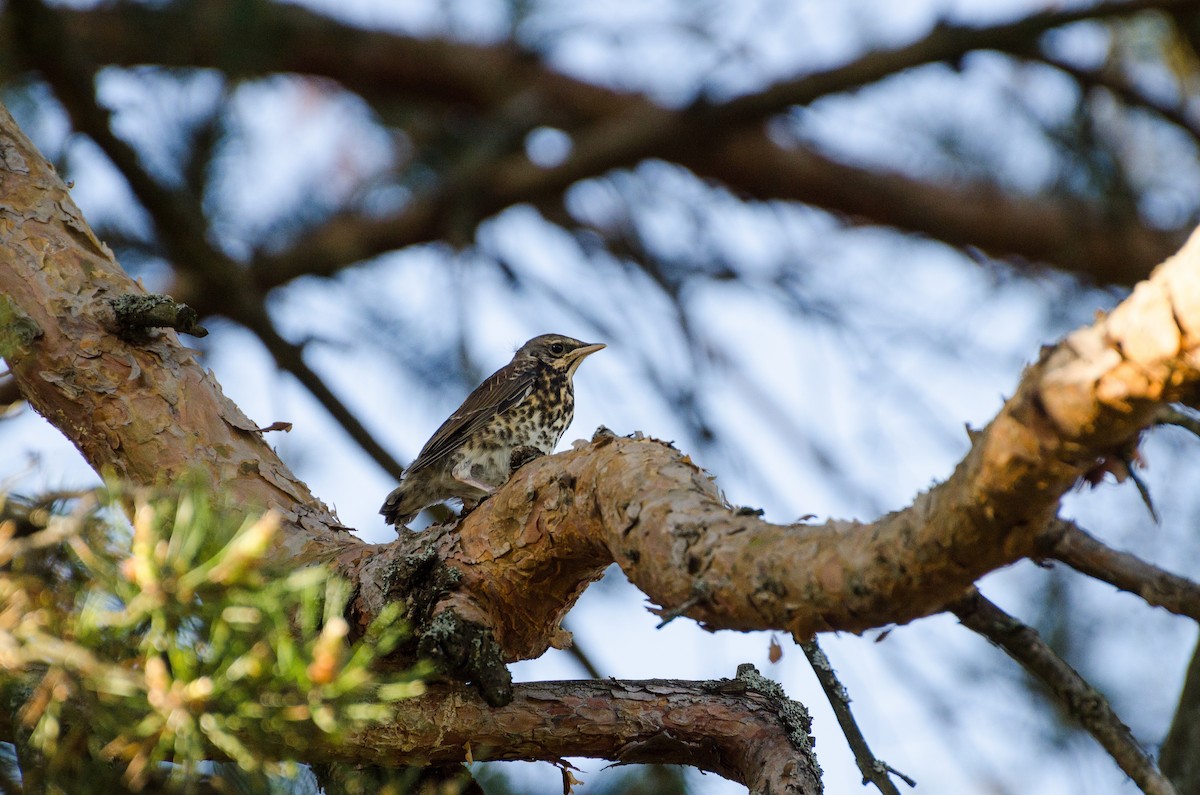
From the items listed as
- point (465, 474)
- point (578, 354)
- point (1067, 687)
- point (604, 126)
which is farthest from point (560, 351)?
point (1067, 687)

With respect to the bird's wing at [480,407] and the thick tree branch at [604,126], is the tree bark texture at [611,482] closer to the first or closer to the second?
the bird's wing at [480,407]

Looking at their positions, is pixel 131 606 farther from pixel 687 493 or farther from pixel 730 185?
pixel 730 185

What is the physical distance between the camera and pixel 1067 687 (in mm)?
1513

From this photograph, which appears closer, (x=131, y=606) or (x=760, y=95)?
(x=131, y=606)

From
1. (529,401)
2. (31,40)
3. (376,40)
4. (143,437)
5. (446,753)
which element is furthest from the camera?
(376,40)

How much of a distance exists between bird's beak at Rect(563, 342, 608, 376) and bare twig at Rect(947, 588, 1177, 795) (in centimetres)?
336

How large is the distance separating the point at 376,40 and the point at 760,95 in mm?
2158

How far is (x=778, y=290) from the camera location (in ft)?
17.2

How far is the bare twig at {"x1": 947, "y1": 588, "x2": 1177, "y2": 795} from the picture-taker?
1.45 m

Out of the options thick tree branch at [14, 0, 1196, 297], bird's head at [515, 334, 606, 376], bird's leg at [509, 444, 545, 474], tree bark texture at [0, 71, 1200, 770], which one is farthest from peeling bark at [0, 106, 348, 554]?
bird's head at [515, 334, 606, 376]

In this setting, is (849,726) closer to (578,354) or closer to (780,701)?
(780,701)

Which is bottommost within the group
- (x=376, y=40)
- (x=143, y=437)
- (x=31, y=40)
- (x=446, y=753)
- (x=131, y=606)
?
(x=131, y=606)

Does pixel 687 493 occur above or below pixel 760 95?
below

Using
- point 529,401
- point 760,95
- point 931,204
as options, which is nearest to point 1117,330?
point 529,401
